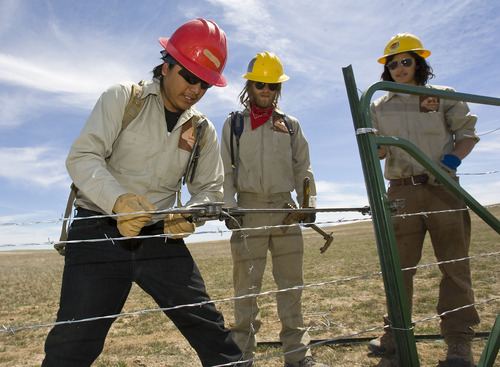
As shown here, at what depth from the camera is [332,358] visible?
3.78 metres

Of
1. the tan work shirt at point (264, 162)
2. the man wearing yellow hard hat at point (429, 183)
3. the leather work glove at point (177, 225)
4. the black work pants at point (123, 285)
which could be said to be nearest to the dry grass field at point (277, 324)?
the man wearing yellow hard hat at point (429, 183)

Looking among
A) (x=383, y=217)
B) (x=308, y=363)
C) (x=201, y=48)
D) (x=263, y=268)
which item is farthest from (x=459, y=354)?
(x=201, y=48)

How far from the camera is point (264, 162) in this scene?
12.5 feet

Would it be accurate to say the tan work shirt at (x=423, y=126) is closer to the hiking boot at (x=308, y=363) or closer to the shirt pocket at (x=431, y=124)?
the shirt pocket at (x=431, y=124)

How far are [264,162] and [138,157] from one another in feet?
5.04

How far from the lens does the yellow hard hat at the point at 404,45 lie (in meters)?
3.81

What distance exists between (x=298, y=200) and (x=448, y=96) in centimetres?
180

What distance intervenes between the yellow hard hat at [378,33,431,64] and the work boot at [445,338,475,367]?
8.29 feet

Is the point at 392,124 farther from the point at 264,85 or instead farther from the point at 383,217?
the point at 383,217

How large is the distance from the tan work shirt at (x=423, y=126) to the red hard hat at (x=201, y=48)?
178cm

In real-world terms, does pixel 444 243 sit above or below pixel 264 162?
below

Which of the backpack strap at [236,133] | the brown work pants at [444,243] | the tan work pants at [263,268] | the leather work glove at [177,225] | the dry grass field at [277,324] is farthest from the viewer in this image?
the dry grass field at [277,324]

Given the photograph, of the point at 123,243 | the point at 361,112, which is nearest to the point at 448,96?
the point at 361,112

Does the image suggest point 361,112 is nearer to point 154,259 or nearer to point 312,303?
point 154,259
